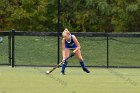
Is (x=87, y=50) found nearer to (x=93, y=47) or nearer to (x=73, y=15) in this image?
(x=93, y=47)

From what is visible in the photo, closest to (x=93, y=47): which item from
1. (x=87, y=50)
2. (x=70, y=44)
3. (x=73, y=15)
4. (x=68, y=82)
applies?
(x=87, y=50)

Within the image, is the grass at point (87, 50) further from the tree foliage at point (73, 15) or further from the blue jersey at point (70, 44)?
the tree foliage at point (73, 15)

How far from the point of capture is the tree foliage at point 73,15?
3616 cm

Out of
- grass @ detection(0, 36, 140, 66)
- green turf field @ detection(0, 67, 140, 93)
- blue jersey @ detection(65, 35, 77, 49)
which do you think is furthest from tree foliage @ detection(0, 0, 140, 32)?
blue jersey @ detection(65, 35, 77, 49)

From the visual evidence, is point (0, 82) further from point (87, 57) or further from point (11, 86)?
point (87, 57)

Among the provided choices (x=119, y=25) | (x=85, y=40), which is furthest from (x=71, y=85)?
(x=119, y=25)

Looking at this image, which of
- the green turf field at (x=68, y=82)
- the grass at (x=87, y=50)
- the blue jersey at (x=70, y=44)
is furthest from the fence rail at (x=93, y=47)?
the blue jersey at (x=70, y=44)

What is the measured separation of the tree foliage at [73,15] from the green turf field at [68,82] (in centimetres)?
1422

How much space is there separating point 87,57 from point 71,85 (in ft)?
35.1

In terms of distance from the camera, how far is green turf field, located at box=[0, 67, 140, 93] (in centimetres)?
1533

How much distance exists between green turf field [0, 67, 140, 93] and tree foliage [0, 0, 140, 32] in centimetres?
1422

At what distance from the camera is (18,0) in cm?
3766

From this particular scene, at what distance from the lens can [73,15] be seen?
1476 inches

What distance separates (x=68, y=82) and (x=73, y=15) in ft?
66.8
